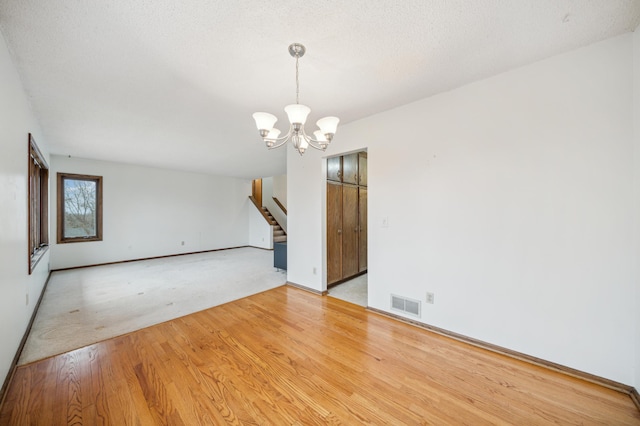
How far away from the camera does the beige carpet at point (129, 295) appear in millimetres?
2424

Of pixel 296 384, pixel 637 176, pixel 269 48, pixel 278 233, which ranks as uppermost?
pixel 269 48

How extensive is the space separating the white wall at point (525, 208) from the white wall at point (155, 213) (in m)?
6.32

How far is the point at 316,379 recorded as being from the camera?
1.76 m

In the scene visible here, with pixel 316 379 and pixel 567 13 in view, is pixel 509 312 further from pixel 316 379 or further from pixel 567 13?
pixel 567 13

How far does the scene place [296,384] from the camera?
1.70 metres

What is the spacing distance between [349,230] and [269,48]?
3083 millimetres

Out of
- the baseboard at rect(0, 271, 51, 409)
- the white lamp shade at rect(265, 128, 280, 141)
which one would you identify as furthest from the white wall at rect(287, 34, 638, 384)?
the baseboard at rect(0, 271, 51, 409)

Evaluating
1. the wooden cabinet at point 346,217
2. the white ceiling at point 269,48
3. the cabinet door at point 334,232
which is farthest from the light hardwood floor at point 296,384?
the white ceiling at point 269,48

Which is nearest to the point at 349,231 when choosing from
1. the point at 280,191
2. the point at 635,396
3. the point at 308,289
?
the point at 308,289

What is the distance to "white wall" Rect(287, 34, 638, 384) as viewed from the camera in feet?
5.48

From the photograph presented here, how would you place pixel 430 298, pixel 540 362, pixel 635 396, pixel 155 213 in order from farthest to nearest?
pixel 155 213 → pixel 430 298 → pixel 540 362 → pixel 635 396

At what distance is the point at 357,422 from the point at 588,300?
196cm

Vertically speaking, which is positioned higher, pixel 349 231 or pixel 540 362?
pixel 349 231

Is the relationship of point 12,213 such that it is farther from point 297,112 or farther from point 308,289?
point 308,289
